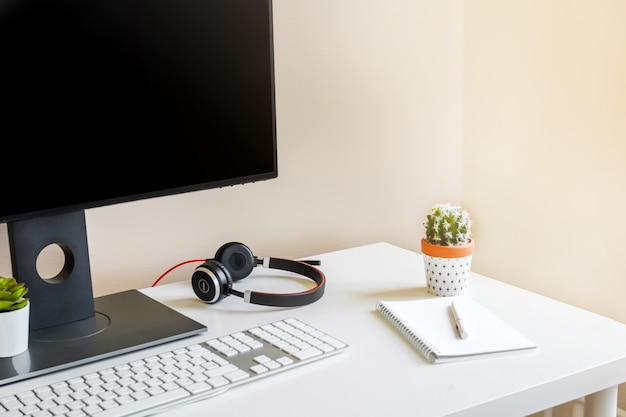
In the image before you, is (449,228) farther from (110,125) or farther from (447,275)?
(110,125)

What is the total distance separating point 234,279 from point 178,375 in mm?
380

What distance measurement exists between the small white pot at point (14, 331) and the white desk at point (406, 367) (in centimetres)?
7

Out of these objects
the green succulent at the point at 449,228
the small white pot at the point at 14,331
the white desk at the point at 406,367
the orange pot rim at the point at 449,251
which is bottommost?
the white desk at the point at 406,367

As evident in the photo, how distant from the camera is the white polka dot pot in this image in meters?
1.22

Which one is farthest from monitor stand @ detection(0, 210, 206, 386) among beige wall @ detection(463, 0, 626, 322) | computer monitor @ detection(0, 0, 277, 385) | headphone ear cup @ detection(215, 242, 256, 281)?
beige wall @ detection(463, 0, 626, 322)

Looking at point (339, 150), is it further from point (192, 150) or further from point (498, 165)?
point (192, 150)

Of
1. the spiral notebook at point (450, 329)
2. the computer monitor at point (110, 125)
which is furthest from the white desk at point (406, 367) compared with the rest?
the computer monitor at point (110, 125)

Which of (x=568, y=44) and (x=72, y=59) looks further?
(x=568, y=44)

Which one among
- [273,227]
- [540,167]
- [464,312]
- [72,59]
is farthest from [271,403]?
[540,167]

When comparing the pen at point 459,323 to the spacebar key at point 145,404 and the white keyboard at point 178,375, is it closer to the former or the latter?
the white keyboard at point 178,375

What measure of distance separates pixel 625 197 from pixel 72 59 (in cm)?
104

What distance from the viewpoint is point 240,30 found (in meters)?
1.16

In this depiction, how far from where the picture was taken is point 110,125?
1043 millimetres

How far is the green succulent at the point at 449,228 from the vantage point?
4.07 feet
